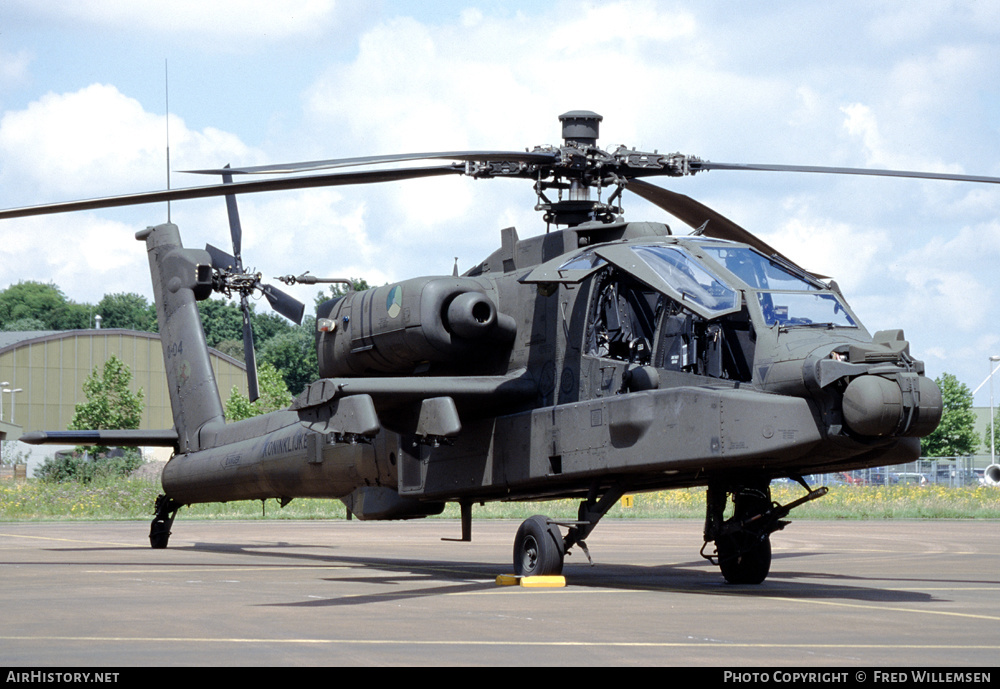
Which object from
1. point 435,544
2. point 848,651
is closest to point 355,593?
point 848,651

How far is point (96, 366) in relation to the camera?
287ft

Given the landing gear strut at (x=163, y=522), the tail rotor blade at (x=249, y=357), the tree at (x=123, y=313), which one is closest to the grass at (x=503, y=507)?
the landing gear strut at (x=163, y=522)

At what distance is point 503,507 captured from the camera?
→ 40469 millimetres

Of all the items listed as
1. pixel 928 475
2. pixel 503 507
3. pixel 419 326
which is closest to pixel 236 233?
pixel 419 326

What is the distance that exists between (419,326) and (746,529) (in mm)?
4438

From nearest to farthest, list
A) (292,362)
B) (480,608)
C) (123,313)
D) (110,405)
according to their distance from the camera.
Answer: (480,608) → (110,405) → (292,362) → (123,313)

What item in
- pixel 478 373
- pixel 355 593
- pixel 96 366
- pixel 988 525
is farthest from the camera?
pixel 96 366

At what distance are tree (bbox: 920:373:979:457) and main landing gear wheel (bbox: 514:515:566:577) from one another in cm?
7532

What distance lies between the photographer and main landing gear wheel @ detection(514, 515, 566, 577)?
1359cm

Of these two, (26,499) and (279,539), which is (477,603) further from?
(26,499)

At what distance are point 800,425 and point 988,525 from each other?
22.4 meters

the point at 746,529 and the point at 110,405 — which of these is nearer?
the point at 746,529

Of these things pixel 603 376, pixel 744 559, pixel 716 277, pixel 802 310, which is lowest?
pixel 744 559

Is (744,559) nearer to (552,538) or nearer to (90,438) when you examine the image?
(552,538)
